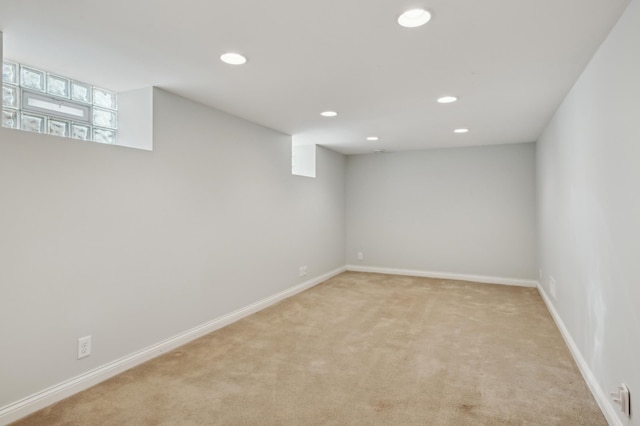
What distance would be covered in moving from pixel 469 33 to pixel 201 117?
241cm

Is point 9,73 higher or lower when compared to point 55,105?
higher

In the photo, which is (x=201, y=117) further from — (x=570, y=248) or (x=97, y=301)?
(x=570, y=248)

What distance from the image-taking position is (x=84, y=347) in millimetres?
2389

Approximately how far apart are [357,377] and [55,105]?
2941mm

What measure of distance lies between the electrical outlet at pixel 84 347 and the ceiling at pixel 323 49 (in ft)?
6.18

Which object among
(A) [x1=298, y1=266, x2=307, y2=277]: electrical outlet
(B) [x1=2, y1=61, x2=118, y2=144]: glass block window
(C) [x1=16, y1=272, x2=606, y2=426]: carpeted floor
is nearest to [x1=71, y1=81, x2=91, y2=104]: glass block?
(B) [x1=2, y1=61, x2=118, y2=144]: glass block window

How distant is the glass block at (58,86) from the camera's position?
255 cm

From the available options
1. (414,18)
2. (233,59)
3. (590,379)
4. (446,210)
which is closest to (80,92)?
(233,59)

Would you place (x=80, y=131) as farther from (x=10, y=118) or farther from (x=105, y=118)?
(x=10, y=118)

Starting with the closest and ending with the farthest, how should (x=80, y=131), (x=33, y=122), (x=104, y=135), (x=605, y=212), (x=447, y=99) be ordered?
(x=605, y=212) < (x=33, y=122) < (x=80, y=131) < (x=104, y=135) < (x=447, y=99)

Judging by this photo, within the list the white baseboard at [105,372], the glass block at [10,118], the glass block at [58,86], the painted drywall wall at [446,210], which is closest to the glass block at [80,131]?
the glass block at [58,86]

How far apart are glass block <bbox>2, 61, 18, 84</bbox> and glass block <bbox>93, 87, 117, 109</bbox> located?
1.75 feet

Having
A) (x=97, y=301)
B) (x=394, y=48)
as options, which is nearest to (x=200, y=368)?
(x=97, y=301)

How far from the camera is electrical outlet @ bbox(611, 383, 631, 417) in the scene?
5.59ft
